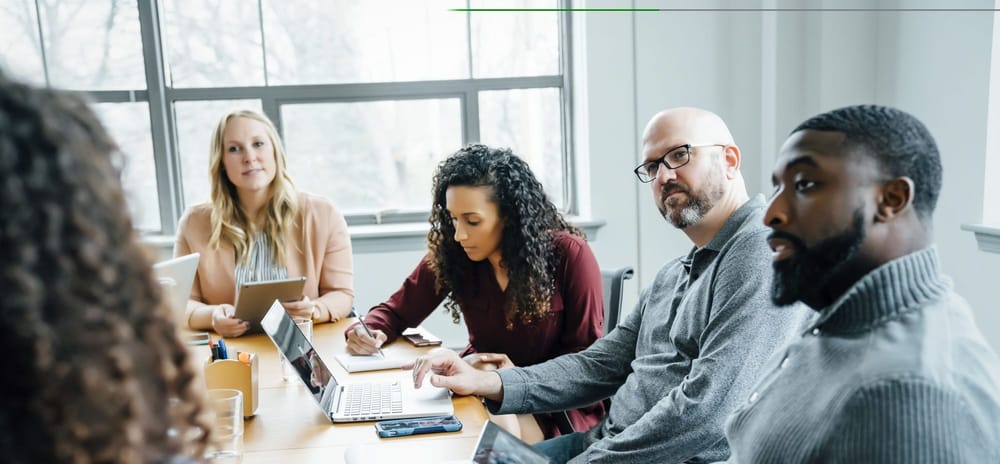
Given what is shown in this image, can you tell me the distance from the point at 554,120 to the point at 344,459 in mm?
2720

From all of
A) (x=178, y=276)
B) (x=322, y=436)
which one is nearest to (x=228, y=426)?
(x=322, y=436)

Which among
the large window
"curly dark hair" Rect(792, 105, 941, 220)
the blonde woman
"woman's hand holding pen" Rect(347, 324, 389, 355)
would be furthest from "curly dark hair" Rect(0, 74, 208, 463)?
the large window

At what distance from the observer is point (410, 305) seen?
225 centimetres

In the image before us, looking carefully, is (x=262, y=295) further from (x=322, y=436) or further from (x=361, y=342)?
(x=322, y=436)

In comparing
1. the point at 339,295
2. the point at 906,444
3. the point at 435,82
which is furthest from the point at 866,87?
the point at 906,444

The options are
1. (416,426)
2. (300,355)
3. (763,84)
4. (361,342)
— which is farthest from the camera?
(763,84)

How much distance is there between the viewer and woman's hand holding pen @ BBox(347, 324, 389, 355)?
2.00 metres

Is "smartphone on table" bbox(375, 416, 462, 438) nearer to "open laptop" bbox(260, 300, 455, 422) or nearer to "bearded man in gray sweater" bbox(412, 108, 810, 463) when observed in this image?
"open laptop" bbox(260, 300, 455, 422)

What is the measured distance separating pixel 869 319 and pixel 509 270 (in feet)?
4.05

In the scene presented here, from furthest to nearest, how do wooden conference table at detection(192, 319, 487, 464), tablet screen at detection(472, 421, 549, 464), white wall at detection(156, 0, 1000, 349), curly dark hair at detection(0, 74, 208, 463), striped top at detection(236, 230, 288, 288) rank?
white wall at detection(156, 0, 1000, 349) < striped top at detection(236, 230, 288, 288) < wooden conference table at detection(192, 319, 487, 464) < tablet screen at detection(472, 421, 549, 464) < curly dark hair at detection(0, 74, 208, 463)

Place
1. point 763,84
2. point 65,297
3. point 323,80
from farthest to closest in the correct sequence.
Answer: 1. point 323,80
2. point 763,84
3. point 65,297

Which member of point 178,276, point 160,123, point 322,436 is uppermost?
point 160,123

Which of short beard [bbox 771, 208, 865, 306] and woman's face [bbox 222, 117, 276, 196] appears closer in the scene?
short beard [bbox 771, 208, 865, 306]

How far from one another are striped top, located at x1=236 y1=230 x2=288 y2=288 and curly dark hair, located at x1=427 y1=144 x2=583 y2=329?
67 centimetres
